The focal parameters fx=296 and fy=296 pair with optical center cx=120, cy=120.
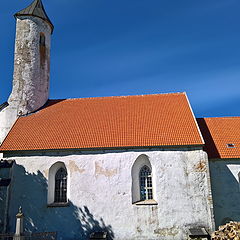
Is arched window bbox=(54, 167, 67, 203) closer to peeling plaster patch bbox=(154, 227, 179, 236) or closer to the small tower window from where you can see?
peeling plaster patch bbox=(154, 227, 179, 236)

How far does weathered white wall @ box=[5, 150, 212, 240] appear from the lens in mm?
16172

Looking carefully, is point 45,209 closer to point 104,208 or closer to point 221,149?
point 104,208

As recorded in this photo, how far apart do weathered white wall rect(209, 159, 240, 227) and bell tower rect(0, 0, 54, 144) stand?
1332cm

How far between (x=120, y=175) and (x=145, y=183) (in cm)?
156

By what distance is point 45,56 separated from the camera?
23500mm

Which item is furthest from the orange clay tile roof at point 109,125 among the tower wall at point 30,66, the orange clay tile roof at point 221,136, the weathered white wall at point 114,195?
the orange clay tile roof at point 221,136

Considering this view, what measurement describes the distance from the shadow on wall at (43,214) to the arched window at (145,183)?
2.64m

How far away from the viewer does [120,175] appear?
17.1 m

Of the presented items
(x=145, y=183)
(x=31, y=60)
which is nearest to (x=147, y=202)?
(x=145, y=183)

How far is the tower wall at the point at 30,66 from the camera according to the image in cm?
2162

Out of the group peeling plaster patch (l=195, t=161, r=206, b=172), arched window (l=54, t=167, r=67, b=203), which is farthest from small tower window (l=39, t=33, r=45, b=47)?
peeling plaster patch (l=195, t=161, r=206, b=172)

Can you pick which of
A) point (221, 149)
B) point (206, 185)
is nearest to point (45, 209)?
point (206, 185)

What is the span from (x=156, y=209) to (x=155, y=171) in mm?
2080

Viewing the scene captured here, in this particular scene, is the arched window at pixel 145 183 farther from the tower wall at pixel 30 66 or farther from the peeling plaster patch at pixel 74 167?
the tower wall at pixel 30 66
